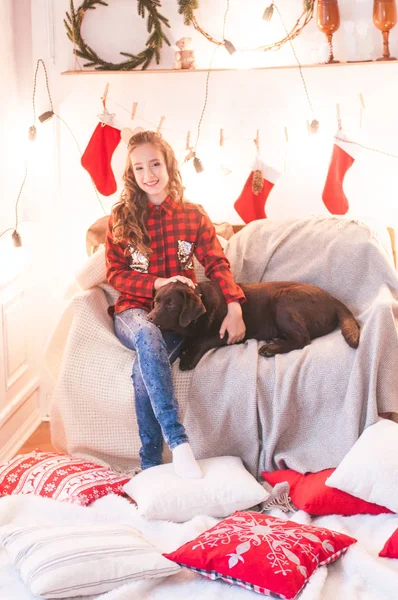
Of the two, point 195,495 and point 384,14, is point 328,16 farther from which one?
point 195,495

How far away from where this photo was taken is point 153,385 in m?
2.86

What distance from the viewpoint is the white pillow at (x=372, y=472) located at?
2494 millimetres

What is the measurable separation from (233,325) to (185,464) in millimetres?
613

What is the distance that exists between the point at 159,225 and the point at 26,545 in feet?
4.89

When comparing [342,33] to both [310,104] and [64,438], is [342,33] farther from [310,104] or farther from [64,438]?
[64,438]

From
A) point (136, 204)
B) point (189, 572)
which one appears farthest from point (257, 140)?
point (189, 572)

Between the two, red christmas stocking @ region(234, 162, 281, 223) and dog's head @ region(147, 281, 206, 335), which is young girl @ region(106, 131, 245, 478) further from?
red christmas stocking @ region(234, 162, 281, 223)

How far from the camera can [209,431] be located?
9.89 ft

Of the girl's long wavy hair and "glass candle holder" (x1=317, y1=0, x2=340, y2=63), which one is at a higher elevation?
"glass candle holder" (x1=317, y1=0, x2=340, y2=63)

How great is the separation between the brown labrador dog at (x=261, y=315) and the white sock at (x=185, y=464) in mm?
406

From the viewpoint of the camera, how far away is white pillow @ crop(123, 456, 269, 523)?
8.42ft

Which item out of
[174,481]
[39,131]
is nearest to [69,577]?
[174,481]

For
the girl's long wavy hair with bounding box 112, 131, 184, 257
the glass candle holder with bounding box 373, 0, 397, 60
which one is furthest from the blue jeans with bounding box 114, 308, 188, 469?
the glass candle holder with bounding box 373, 0, 397, 60

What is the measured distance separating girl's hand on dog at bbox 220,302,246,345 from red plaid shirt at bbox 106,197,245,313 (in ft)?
0.20
